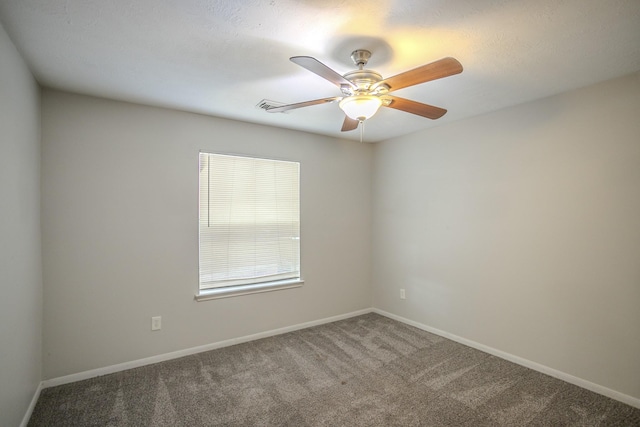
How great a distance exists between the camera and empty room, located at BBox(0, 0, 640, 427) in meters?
1.73

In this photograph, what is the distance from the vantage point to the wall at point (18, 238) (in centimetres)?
169

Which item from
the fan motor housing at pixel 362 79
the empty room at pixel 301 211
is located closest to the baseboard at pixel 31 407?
the empty room at pixel 301 211

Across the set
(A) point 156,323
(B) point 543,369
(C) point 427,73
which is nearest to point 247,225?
(A) point 156,323

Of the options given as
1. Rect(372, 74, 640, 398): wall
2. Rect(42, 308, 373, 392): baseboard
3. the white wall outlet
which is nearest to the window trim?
the white wall outlet

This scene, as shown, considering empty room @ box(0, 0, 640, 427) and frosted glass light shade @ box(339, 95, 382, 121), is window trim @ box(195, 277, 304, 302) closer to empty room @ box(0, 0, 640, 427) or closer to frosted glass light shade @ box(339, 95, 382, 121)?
empty room @ box(0, 0, 640, 427)

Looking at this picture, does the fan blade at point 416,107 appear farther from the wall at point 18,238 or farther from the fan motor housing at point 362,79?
the wall at point 18,238

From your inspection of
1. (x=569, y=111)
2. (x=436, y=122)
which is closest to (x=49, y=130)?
(x=436, y=122)

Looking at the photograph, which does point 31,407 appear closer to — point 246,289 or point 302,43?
point 246,289

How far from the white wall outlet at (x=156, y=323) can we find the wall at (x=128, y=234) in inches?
1.4

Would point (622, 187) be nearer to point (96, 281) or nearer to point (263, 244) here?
point (263, 244)

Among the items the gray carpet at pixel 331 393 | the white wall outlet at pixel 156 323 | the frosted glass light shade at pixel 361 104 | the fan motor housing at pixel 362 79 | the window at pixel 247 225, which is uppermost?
the fan motor housing at pixel 362 79

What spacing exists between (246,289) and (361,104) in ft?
7.53

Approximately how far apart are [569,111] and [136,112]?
12.0 ft

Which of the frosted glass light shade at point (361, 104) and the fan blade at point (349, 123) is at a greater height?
the fan blade at point (349, 123)
